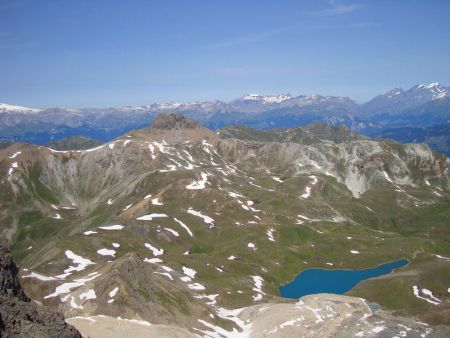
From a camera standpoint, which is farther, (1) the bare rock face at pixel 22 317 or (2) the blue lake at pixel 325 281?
(2) the blue lake at pixel 325 281

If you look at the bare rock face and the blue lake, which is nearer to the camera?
the bare rock face

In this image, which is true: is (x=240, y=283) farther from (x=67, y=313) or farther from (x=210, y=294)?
(x=67, y=313)

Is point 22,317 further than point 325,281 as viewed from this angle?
No

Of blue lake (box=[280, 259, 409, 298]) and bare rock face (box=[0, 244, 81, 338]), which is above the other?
bare rock face (box=[0, 244, 81, 338])

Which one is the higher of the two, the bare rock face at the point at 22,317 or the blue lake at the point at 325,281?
the bare rock face at the point at 22,317
